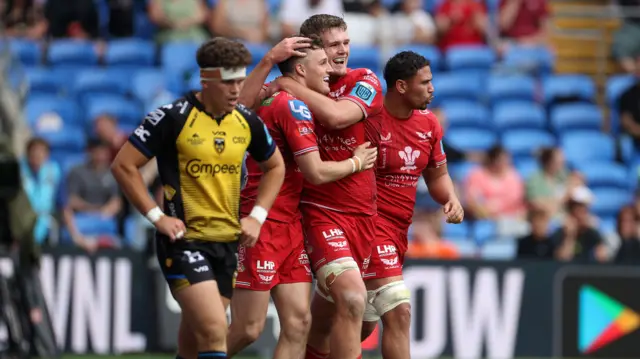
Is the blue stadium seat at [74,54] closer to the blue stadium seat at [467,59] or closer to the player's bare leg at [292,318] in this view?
the blue stadium seat at [467,59]

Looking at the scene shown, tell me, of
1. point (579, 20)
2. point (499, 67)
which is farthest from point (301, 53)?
point (579, 20)

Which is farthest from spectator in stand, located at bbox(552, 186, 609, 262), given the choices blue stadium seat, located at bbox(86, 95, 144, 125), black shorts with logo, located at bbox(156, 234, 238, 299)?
black shorts with logo, located at bbox(156, 234, 238, 299)

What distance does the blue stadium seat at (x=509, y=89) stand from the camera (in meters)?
19.2

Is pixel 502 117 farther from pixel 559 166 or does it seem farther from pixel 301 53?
pixel 301 53

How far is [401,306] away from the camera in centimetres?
952

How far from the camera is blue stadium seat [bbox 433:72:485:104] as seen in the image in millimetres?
18750

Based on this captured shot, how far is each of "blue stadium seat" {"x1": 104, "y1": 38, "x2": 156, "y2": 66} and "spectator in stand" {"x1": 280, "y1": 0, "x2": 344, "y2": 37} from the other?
198 cm

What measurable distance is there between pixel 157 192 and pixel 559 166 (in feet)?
17.3

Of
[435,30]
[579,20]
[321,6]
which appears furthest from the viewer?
[579,20]

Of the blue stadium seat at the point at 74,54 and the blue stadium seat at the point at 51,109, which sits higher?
the blue stadium seat at the point at 74,54

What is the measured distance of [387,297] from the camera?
957 centimetres

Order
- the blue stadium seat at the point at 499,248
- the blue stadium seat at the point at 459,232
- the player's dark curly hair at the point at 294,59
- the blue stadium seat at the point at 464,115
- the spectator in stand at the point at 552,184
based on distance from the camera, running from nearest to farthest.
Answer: the player's dark curly hair at the point at 294,59 < the blue stadium seat at the point at 499,248 < the blue stadium seat at the point at 459,232 < the spectator in stand at the point at 552,184 < the blue stadium seat at the point at 464,115

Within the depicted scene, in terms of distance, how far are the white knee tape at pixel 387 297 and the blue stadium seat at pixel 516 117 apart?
946 centimetres

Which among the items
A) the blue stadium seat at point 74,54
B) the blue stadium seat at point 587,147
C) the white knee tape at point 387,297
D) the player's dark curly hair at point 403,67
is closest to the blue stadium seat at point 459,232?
the blue stadium seat at point 587,147
